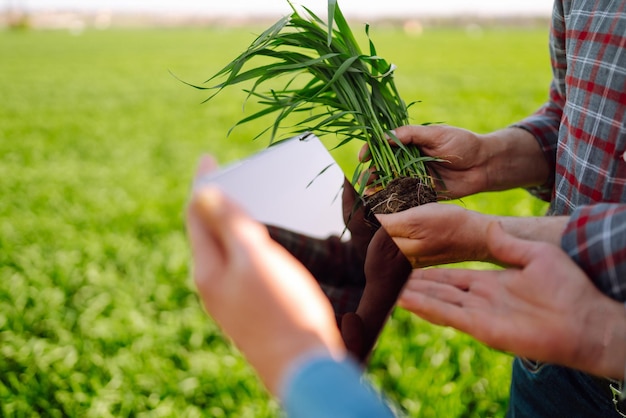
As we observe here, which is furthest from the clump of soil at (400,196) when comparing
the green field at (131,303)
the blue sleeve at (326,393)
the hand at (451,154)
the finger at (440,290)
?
the green field at (131,303)

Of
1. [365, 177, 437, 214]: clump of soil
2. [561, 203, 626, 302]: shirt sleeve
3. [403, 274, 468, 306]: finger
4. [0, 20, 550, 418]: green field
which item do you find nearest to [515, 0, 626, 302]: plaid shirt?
[561, 203, 626, 302]: shirt sleeve

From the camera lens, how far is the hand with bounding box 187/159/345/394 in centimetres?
53

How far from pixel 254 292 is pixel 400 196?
0.62 meters

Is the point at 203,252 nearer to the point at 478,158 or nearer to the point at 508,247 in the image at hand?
the point at 508,247

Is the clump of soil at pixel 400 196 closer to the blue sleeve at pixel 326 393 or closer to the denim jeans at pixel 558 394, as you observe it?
the denim jeans at pixel 558 394

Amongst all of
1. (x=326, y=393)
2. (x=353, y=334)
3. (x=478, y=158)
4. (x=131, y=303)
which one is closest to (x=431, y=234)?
(x=353, y=334)

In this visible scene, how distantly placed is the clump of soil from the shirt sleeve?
1.21ft

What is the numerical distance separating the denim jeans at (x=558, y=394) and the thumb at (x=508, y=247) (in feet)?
1.50

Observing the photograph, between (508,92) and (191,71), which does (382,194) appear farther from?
(191,71)

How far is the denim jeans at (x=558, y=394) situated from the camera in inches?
44.3

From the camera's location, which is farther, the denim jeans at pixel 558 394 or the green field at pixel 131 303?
the green field at pixel 131 303

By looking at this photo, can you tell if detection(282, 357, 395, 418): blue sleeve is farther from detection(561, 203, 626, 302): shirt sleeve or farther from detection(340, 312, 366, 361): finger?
detection(561, 203, 626, 302): shirt sleeve

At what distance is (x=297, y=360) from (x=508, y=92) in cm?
1038

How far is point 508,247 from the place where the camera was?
2.52 ft
